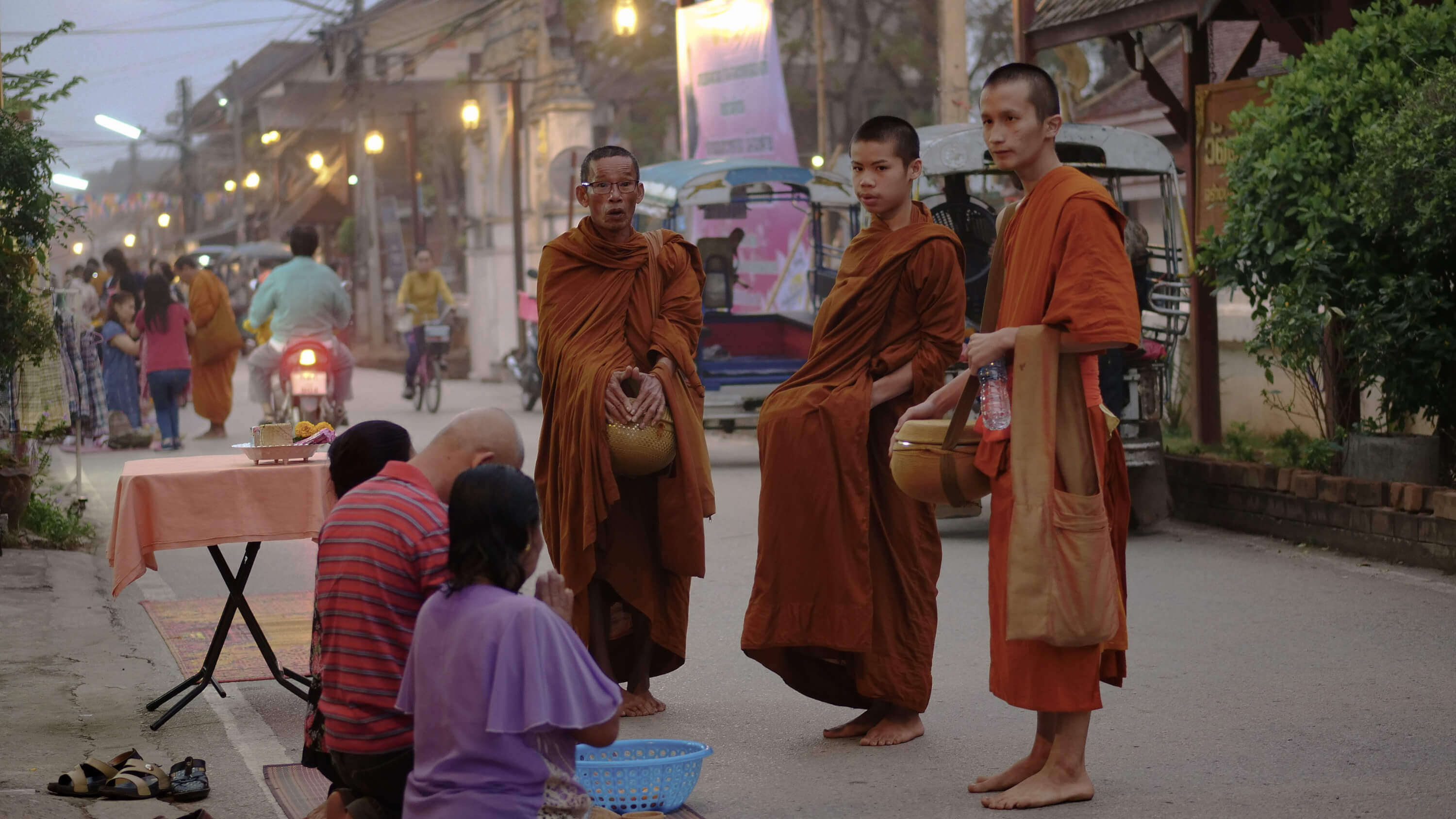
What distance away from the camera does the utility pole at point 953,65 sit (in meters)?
15.1

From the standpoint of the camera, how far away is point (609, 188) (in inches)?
221

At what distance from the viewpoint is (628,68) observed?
33.4 meters

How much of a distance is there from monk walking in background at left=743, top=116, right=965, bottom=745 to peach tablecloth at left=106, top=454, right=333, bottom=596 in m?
1.57

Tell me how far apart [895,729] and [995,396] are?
53.1 inches

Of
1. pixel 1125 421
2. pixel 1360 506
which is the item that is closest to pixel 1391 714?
pixel 1360 506

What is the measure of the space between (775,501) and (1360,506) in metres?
4.58

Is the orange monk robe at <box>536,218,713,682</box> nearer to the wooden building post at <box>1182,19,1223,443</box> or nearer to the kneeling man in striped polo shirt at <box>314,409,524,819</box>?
the kneeling man in striped polo shirt at <box>314,409,524,819</box>

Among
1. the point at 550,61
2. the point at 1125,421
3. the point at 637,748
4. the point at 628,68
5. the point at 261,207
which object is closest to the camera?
the point at 637,748

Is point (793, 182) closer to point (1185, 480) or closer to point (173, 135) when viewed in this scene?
point (1185, 480)

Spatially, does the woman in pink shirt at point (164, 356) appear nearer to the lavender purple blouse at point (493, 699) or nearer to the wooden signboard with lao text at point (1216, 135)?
the wooden signboard with lao text at point (1216, 135)

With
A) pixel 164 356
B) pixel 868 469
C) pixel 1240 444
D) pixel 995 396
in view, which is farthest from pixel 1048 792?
pixel 164 356

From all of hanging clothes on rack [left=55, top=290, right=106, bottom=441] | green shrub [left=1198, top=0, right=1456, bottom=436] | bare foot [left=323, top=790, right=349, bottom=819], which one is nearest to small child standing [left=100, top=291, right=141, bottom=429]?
hanging clothes on rack [left=55, top=290, right=106, bottom=441]

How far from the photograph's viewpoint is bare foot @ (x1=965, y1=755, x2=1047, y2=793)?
4.64m

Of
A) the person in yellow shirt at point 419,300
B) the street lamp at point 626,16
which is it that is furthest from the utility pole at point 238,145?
the person in yellow shirt at point 419,300
